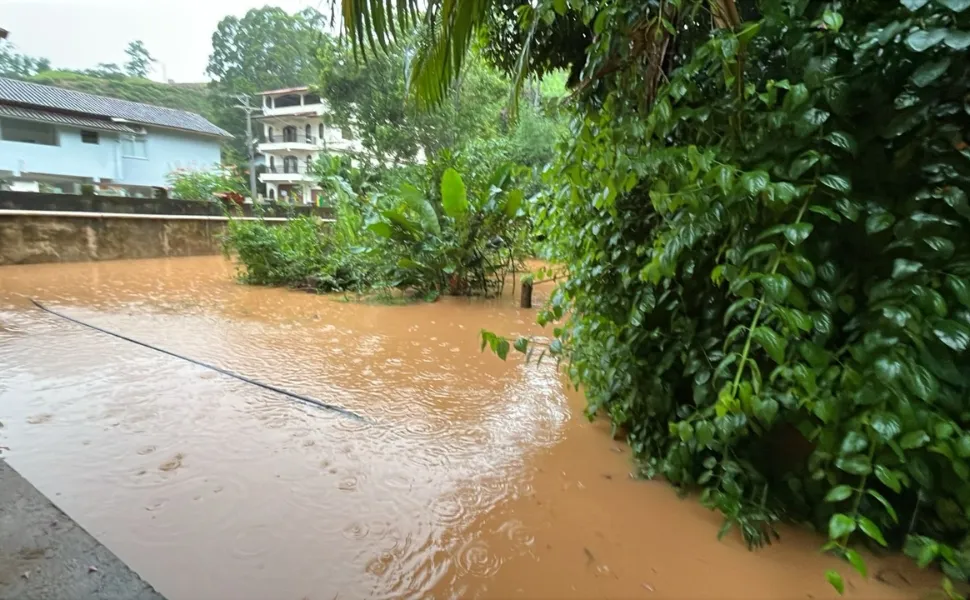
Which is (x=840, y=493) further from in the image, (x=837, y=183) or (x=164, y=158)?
(x=164, y=158)

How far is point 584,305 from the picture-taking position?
2.25 metres

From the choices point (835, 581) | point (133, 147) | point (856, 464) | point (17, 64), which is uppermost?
point (17, 64)

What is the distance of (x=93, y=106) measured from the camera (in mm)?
21906

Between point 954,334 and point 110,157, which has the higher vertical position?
point 110,157

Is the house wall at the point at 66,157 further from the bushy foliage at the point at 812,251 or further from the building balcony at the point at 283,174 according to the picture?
the bushy foliage at the point at 812,251

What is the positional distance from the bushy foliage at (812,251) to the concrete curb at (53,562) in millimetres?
1567

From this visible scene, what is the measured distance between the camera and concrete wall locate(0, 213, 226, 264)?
764 centimetres

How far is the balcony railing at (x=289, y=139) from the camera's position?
29.4 m

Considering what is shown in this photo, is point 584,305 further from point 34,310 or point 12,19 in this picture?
point 12,19

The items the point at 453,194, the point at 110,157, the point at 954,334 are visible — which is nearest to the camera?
the point at 954,334

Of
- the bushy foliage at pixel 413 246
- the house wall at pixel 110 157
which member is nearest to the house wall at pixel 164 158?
the house wall at pixel 110 157

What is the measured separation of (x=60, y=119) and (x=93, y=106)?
2788 mm

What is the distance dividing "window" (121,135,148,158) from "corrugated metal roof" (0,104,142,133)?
1.41 ft

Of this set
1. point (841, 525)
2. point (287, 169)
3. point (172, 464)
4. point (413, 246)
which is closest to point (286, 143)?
point (287, 169)
